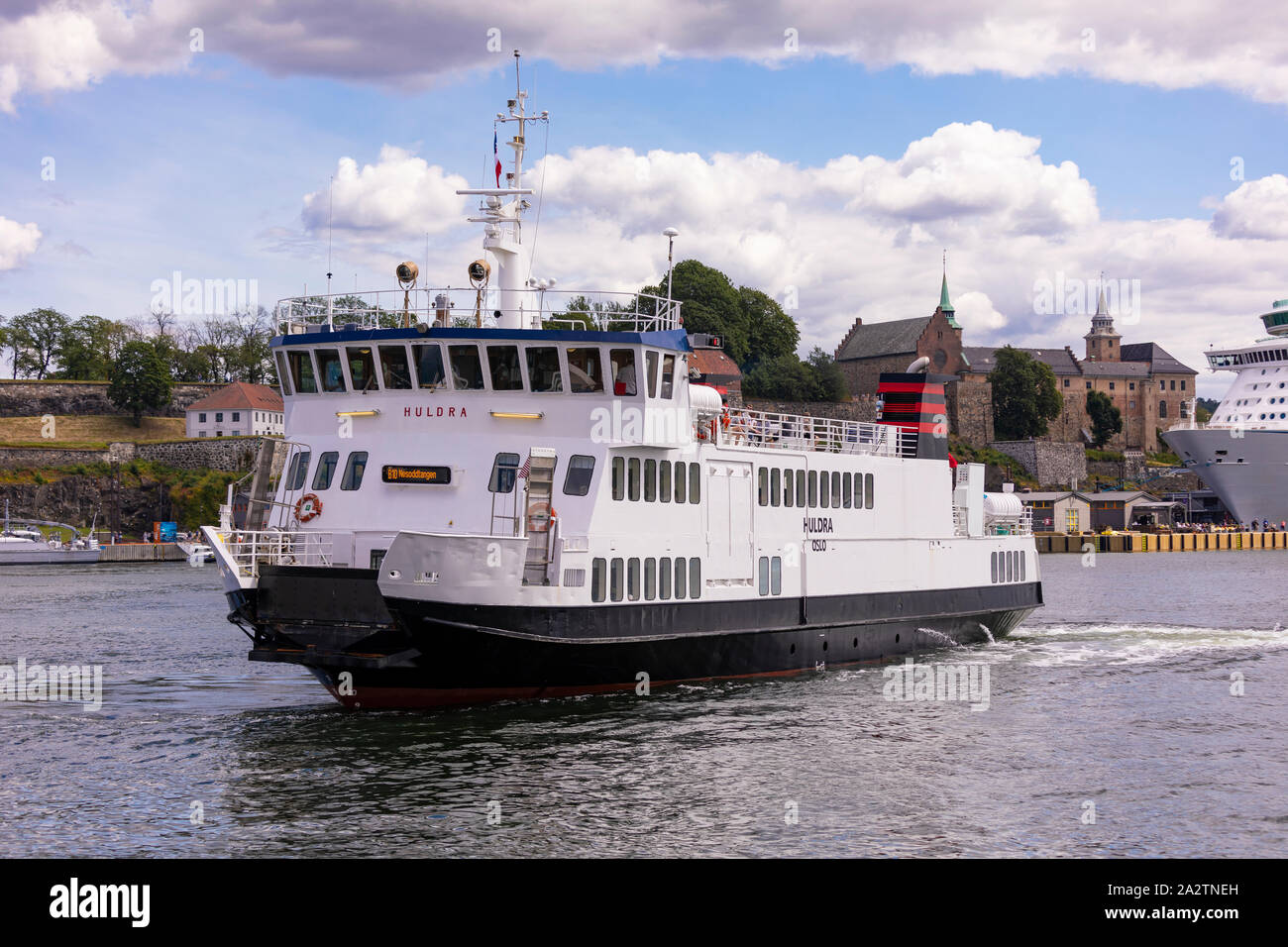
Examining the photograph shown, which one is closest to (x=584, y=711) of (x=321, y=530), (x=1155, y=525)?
(x=321, y=530)

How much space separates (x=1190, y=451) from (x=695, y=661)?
90414 mm

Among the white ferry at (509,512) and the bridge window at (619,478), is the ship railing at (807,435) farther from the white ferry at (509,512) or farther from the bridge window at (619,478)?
the bridge window at (619,478)

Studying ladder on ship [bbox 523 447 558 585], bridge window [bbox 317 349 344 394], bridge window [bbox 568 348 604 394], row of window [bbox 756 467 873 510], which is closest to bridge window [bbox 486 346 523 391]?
bridge window [bbox 568 348 604 394]

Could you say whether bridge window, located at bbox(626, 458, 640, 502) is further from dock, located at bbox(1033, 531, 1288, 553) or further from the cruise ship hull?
the cruise ship hull

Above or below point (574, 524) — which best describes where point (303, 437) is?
above

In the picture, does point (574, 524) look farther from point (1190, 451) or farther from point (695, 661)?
point (1190, 451)

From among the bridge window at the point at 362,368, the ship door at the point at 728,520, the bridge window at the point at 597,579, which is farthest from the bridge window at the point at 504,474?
the ship door at the point at 728,520

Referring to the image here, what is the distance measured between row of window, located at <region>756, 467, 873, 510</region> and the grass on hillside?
276ft

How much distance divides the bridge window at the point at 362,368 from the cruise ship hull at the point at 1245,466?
303 ft

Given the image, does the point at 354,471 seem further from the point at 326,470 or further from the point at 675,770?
the point at 675,770

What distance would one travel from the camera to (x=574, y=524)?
21.2 m

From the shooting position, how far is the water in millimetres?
15250

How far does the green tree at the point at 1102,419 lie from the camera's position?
169375mm

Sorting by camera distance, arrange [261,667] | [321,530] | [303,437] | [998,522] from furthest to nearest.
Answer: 1. [998,522]
2. [261,667]
3. [303,437]
4. [321,530]
